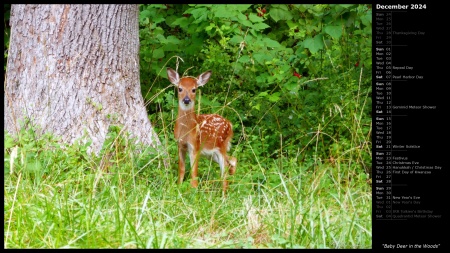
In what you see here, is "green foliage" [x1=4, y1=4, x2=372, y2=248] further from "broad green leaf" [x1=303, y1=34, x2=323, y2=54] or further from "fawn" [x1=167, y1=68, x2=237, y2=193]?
"fawn" [x1=167, y1=68, x2=237, y2=193]

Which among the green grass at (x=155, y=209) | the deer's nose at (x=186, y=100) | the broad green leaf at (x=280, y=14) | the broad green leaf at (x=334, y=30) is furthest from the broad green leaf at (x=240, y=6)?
the green grass at (x=155, y=209)

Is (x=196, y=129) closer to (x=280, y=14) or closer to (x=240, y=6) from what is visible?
(x=240, y=6)

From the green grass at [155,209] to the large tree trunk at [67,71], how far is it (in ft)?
1.34

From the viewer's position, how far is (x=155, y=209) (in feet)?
17.2

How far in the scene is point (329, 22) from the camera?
6.93 m

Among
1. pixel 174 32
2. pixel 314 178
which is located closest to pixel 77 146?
pixel 314 178

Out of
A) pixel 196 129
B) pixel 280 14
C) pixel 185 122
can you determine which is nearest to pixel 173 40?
pixel 280 14

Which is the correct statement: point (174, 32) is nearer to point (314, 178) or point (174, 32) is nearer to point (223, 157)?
point (223, 157)

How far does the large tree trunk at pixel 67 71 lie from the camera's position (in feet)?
21.7

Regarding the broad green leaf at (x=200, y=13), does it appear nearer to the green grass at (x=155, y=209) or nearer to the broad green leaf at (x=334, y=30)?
the broad green leaf at (x=334, y=30)

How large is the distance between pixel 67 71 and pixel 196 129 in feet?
4.51

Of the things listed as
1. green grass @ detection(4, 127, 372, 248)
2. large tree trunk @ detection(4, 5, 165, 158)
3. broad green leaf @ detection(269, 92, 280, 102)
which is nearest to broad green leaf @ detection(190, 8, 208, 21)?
broad green leaf @ detection(269, 92, 280, 102)

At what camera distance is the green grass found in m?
4.69

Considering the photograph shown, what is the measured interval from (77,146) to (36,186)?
98 cm
